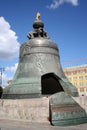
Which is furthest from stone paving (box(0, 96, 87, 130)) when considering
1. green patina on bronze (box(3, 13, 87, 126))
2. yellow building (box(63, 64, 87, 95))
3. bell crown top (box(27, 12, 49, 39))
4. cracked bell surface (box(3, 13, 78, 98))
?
yellow building (box(63, 64, 87, 95))

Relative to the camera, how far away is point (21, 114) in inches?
357

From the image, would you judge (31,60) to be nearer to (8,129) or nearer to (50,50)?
(50,50)

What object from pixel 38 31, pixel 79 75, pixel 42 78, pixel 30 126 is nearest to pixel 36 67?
pixel 42 78

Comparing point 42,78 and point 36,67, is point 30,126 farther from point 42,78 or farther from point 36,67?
point 42,78

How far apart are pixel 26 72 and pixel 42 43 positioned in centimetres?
157

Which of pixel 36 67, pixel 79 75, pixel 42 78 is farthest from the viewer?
pixel 79 75

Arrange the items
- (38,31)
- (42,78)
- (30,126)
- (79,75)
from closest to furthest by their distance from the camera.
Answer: (30,126) < (42,78) < (38,31) < (79,75)

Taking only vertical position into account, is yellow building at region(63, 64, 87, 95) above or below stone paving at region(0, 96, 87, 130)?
above

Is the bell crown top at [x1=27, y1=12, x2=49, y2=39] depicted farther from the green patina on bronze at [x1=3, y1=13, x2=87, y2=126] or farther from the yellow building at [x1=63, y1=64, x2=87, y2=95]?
the yellow building at [x1=63, y1=64, x2=87, y2=95]

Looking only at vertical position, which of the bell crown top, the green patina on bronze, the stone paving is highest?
the bell crown top

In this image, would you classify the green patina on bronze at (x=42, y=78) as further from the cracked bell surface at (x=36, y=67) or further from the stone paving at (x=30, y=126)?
the stone paving at (x=30, y=126)

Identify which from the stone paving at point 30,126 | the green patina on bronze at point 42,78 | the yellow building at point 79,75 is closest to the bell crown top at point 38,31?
the green patina on bronze at point 42,78

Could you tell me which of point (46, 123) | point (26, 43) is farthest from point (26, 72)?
point (46, 123)

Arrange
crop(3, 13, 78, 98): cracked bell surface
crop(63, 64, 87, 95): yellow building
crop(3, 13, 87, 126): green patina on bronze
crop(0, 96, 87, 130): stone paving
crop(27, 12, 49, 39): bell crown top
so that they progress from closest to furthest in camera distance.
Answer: crop(0, 96, 87, 130): stone paving < crop(3, 13, 87, 126): green patina on bronze < crop(3, 13, 78, 98): cracked bell surface < crop(27, 12, 49, 39): bell crown top < crop(63, 64, 87, 95): yellow building
